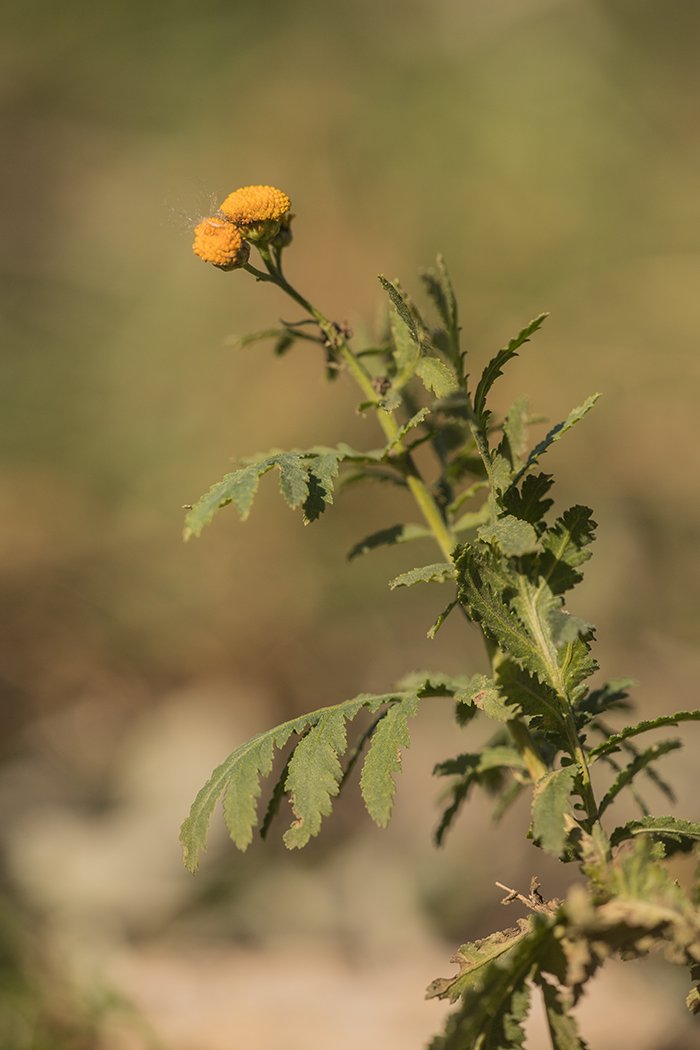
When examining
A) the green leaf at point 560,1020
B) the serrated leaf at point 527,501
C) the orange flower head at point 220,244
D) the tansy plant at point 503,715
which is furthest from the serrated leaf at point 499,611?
the orange flower head at point 220,244

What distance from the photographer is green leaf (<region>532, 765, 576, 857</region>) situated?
3.43 ft

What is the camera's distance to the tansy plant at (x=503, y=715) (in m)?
1.05

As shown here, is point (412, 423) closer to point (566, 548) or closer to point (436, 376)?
point (436, 376)

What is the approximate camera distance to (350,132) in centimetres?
582

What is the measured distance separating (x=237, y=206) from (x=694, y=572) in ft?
11.5

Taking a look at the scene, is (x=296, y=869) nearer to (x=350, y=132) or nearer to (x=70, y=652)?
(x=70, y=652)

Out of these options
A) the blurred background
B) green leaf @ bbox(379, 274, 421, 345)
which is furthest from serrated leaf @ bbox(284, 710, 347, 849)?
the blurred background

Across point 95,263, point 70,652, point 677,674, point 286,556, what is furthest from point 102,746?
point 95,263

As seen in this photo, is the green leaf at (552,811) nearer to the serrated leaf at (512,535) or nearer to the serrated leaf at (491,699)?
the serrated leaf at (491,699)

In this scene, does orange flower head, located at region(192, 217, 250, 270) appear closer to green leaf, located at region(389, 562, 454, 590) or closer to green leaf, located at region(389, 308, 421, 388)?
green leaf, located at region(389, 308, 421, 388)

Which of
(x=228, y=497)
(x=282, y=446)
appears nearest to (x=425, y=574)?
(x=228, y=497)

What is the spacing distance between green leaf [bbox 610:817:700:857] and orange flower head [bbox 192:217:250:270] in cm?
116

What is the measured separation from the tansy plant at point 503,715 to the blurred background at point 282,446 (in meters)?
0.62

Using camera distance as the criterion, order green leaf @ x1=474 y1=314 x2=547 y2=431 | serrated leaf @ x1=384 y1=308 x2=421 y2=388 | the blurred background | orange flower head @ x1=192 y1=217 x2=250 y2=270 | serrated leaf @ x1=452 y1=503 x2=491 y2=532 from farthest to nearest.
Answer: the blurred background, serrated leaf @ x1=452 y1=503 x2=491 y2=532, serrated leaf @ x1=384 y1=308 x2=421 y2=388, orange flower head @ x1=192 y1=217 x2=250 y2=270, green leaf @ x1=474 y1=314 x2=547 y2=431
